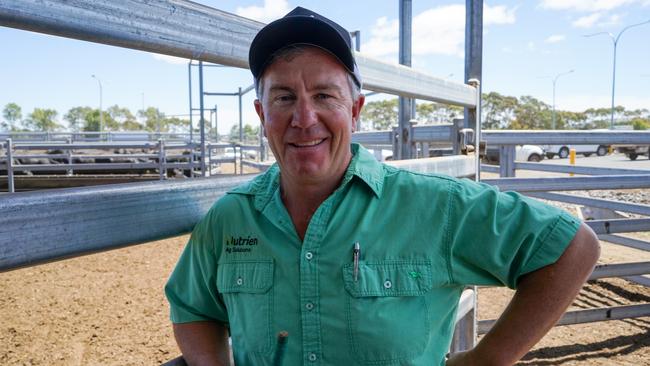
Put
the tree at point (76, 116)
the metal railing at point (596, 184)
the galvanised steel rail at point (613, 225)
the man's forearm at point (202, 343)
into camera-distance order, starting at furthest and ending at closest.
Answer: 1. the tree at point (76, 116)
2. the galvanised steel rail at point (613, 225)
3. the metal railing at point (596, 184)
4. the man's forearm at point (202, 343)

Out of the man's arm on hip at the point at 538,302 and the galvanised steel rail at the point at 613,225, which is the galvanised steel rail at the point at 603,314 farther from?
the man's arm on hip at the point at 538,302

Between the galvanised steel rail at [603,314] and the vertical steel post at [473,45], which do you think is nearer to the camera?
the vertical steel post at [473,45]

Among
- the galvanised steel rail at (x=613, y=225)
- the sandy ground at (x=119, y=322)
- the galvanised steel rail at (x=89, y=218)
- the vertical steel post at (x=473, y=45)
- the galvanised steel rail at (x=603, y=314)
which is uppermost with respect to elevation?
the vertical steel post at (x=473, y=45)

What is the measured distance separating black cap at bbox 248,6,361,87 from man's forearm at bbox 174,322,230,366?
2.41ft

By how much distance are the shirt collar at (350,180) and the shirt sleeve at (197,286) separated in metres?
0.14

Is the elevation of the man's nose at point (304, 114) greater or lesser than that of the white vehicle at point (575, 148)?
greater

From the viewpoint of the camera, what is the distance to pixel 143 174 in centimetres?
1339

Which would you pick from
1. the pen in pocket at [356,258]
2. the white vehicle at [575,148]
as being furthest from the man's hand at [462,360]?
the white vehicle at [575,148]

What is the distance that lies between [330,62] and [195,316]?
813 millimetres

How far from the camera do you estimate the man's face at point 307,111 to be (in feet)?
4.88

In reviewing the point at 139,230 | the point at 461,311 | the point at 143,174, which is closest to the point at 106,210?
the point at 139,230

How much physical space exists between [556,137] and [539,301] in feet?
9.80

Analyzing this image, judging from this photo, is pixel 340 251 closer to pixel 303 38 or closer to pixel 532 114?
pixel 303 38

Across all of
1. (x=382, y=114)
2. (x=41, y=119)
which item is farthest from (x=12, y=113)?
(x=382, y=114)
